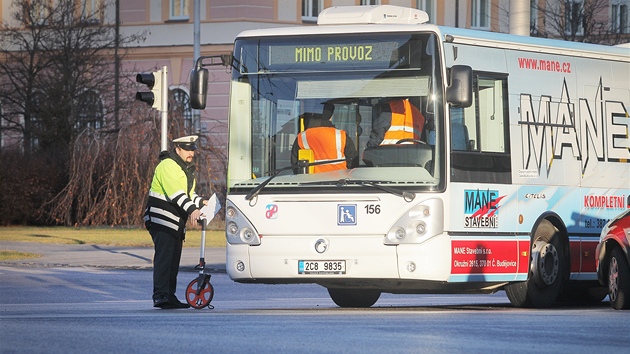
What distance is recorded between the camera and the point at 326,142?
1630 centimetres

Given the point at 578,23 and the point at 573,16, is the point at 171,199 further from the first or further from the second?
the point at 573,16

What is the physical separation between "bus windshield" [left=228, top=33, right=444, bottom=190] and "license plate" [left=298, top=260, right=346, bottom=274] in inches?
32.9

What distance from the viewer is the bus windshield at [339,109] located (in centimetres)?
1611

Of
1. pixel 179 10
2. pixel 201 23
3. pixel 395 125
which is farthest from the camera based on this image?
pixel 179 10

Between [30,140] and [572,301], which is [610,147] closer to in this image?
[572,301]

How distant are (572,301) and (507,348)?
28.4ft

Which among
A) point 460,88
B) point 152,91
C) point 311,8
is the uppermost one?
point 311,8

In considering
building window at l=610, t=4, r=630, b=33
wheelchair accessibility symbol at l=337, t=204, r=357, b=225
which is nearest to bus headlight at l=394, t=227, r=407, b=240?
wheelchair accessibility symbol at l=337, t=204, r=357, b=225

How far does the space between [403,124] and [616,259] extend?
2.74m

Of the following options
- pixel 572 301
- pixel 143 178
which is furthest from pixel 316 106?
pixel 143 178

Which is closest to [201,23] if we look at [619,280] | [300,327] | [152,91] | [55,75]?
[55,75]

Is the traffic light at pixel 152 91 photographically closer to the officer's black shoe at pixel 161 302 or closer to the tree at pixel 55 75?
the officer's black shoe at pixel 161 302

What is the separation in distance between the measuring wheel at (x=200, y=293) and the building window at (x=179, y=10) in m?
39.0

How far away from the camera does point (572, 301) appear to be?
20.0 m
